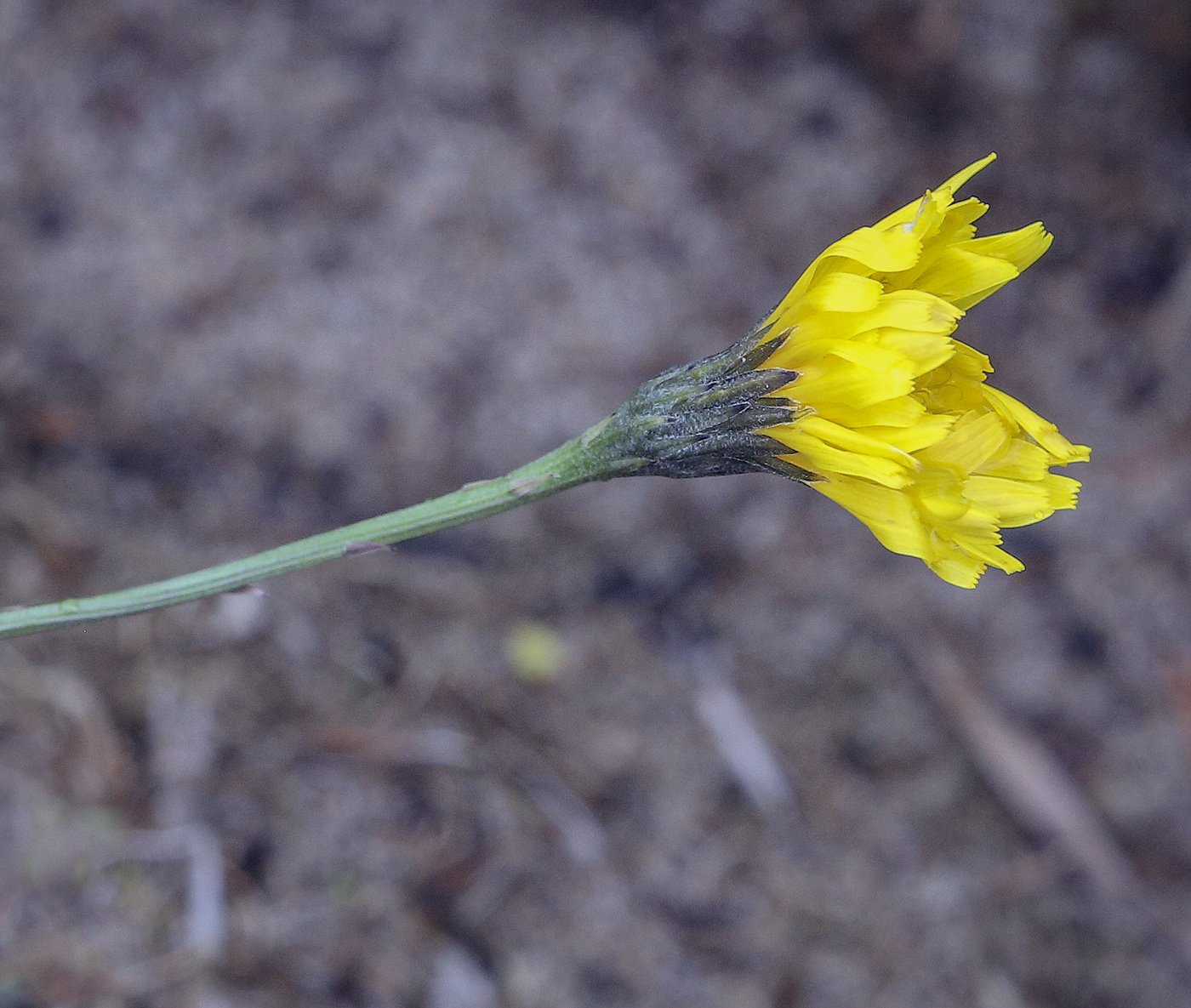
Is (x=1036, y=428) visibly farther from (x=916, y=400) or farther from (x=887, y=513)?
(x=887, y=513)

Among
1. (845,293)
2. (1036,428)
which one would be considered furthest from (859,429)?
(1036,428)

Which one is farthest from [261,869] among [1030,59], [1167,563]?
[1030,59]

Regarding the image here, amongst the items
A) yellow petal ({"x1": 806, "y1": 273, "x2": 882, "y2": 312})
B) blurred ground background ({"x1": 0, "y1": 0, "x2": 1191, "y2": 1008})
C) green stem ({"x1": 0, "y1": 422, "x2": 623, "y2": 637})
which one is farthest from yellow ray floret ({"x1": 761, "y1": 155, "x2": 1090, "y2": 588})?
blurred ground background ({"x1": 0, "y1": 0, "x2": 1191, "y2": 1008})

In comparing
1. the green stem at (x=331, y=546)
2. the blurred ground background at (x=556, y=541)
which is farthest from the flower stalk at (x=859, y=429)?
the blurred ground background at (x=556, y=541)

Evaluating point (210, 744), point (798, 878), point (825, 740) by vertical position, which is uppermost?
point (210, 744)

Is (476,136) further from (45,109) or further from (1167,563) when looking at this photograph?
(1167,563)

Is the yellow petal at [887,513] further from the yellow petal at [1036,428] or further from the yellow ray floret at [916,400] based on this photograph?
the yellow petal at [1036,428]

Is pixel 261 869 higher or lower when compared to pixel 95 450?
lower
